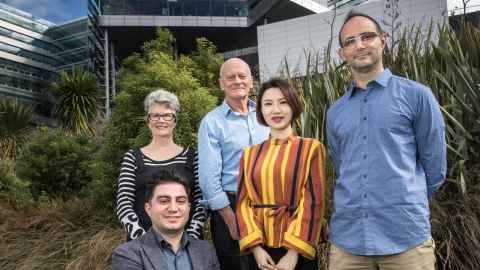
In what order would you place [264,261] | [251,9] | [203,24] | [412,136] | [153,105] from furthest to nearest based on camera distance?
[251,9]
[203,24]
[153,105]
[264,261]
[412,136]

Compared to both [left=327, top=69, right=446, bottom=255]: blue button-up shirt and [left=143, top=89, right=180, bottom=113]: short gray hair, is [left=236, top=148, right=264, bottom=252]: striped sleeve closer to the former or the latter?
[left=327, top=69, right=446, bottom=255]: blue button-up shirt

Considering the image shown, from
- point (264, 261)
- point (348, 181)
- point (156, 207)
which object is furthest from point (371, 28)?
point (156, 207)

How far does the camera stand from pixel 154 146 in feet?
9.82

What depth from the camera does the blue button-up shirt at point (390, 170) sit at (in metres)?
1.95

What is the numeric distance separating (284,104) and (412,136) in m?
0.65

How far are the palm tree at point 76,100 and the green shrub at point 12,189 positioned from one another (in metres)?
14.8

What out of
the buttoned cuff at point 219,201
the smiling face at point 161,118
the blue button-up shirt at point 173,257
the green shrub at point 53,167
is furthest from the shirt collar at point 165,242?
the green shrub at point 53,167

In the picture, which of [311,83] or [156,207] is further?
[311,83]

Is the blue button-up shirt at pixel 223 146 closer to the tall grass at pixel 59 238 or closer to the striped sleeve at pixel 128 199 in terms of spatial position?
the striped sleeve at pixel 128 199

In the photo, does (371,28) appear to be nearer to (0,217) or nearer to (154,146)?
(154,146)

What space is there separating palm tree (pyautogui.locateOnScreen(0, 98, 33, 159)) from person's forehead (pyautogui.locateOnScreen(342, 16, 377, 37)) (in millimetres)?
20733

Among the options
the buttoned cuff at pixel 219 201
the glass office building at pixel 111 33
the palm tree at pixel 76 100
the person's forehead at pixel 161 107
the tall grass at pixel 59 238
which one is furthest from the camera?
the glass office building at pixel 111 33

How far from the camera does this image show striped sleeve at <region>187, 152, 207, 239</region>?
2801 mm

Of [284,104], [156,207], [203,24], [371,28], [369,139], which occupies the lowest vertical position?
[156,207]
